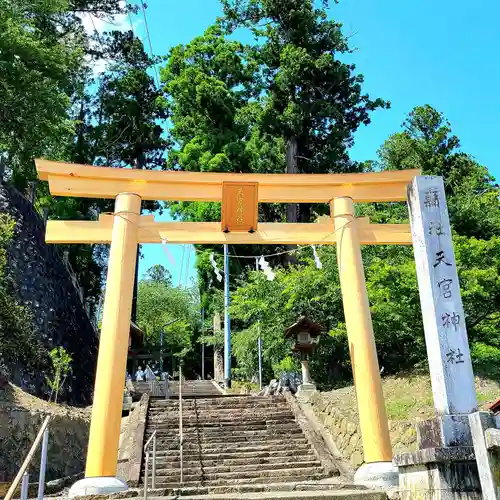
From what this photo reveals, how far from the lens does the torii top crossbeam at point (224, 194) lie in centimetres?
922

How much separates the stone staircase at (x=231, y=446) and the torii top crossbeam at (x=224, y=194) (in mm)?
4011

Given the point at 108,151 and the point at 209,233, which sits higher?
the point at 108,151

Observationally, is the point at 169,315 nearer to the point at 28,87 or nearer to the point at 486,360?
the point at 28,87

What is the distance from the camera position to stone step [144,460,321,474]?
8977mm

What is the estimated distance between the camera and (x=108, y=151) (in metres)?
29.0

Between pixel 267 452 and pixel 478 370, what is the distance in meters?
7.46

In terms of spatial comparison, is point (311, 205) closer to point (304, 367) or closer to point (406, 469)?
point (304, 367)

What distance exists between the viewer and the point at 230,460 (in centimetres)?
959

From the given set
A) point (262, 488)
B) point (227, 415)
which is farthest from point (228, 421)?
point (262, 488)

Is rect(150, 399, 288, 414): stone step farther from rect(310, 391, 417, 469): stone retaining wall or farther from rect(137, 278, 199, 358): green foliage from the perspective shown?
rect(137, 278, 199, 358): green foliage

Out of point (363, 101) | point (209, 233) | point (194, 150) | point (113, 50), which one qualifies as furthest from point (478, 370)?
point (113, 50)

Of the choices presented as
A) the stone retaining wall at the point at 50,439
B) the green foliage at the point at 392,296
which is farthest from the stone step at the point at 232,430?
the green foliage at the point at 392,296

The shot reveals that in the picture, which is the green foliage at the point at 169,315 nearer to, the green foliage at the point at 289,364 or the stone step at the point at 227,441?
the green foliage at the point at 289,364

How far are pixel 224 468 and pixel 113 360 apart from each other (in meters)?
2.97
